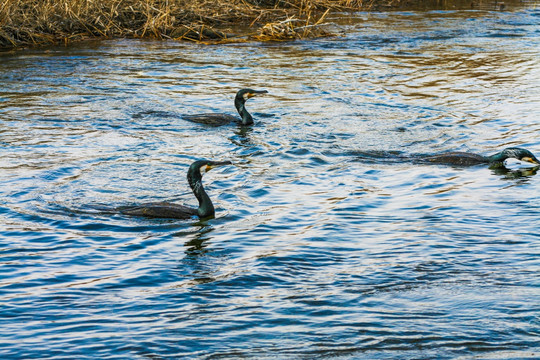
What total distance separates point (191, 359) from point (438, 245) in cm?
371

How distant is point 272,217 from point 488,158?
4.29 m

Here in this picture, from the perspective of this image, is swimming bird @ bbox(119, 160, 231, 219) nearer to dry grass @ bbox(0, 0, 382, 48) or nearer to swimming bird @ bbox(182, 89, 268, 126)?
swimming bird @ bbox(182, 89, 268, 126)

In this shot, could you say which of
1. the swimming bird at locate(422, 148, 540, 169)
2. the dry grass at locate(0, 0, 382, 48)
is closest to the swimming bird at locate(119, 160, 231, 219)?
the swimming bird at locate(422, 148, 540, 169)

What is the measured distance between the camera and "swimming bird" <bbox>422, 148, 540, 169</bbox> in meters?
12.8

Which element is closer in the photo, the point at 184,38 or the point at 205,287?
the point at 205,287

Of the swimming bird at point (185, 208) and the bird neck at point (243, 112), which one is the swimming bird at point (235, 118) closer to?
the bird neck at point (243, 112)

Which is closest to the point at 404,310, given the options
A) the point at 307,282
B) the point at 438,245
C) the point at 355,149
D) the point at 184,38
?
the point at 307,282

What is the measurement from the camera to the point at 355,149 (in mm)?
13742

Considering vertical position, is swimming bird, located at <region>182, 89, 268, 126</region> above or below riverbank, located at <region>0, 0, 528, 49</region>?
below

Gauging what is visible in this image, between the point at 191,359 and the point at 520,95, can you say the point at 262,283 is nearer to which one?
the point at 191,359

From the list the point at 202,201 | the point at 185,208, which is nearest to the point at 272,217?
the point at 202,201

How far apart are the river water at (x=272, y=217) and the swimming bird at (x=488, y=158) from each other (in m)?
0.21

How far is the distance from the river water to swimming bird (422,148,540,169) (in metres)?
0.21

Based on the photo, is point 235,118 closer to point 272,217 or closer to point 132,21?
point 272,217
